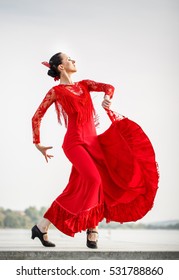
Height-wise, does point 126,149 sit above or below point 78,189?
above

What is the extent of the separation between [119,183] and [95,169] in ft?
0.65

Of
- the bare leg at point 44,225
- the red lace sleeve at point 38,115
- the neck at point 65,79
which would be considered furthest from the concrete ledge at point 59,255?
the neck at point 65,79

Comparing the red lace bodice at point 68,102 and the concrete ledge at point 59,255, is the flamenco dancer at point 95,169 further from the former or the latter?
the concrete ledge at point 59,255

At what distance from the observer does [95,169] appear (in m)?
3.44

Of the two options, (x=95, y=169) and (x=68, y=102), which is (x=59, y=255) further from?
(x=68, y=102)

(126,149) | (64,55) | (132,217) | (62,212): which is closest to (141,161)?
(126,149)

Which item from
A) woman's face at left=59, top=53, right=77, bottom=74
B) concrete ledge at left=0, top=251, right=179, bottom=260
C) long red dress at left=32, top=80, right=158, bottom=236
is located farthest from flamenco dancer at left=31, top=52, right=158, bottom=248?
concrete ledge at left=0, top=251, right=179, bottom=260

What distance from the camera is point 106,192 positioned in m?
3.56

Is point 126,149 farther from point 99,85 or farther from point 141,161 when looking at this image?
point 99,85

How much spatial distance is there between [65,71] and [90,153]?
23.1 inches

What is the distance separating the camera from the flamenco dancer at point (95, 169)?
11.3 ft

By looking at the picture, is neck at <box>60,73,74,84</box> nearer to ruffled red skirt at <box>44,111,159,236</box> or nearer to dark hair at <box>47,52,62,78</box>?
dark hair at <box>47,52,62,78</box>

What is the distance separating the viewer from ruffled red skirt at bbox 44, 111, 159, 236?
343 cm

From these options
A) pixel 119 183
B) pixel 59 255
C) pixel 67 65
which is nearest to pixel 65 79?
pixel 67 65
